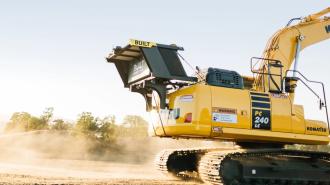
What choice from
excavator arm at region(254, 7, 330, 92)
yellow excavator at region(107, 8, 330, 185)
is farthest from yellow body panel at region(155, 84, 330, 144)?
excavator arm at region(254, 7, 330, 92)

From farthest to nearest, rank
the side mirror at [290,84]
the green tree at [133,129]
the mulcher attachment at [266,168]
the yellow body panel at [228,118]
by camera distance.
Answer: the green tree at [133,129]
the side mirror at [290,84]
the mulcher attachment at [266,168]
the yellow body panel at [228,118]

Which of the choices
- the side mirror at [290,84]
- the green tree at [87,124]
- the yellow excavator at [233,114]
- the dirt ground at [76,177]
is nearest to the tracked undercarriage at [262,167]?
the yellow excavator at [233,114]

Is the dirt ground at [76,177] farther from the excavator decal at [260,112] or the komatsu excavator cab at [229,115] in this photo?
the excavator decal at [260,112]

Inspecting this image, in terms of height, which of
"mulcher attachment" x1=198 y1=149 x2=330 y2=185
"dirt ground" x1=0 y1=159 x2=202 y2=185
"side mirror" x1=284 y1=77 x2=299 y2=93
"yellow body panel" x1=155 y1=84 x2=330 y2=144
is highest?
"side mirror" x1=284 y1=77 x2=299 y2=93

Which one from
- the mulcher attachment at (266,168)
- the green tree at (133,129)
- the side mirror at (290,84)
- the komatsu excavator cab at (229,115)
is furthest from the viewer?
the green tree at (133,129)

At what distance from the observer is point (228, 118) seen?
31.2 ft

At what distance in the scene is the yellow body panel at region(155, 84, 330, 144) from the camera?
9.28 m

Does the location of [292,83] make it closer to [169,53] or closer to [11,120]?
[169,53]

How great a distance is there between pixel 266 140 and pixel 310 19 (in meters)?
4.26

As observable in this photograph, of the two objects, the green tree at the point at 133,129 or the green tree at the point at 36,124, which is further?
the green tree at the point at 133,129

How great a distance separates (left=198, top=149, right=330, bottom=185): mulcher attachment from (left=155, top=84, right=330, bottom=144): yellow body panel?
398 millimetres

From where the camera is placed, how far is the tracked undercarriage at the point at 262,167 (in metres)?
9.70

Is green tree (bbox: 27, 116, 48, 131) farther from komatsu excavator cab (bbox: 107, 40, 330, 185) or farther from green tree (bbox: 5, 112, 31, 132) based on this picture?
komatsu excavator cab (bbox: 107, 40, 330, 185)

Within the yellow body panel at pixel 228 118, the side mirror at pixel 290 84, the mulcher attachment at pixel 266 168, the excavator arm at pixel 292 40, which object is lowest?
the mulcher attachment at pixel 266 168
